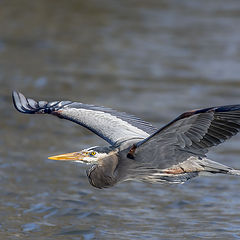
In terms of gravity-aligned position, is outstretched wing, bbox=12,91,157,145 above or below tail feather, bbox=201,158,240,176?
above

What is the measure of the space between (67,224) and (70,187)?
1.15 metres

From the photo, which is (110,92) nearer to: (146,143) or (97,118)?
(97,118)

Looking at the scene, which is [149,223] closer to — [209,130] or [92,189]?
[92,189]

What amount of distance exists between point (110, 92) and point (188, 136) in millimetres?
5994

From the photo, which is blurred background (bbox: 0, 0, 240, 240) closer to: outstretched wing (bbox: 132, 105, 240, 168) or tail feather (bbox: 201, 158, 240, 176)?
tail feather (bbox: 201, 158, 240, 176)

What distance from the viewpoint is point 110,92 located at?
1227cm

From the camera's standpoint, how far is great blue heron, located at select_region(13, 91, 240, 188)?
6.02 metres

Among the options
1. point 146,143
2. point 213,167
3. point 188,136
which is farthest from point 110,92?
point 188,136

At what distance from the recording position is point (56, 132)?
1067cm

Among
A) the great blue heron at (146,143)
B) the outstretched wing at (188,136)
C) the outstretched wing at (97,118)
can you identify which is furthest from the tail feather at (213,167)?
A: the outstretched wing at (97,118)

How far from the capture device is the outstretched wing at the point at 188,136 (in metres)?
5.83

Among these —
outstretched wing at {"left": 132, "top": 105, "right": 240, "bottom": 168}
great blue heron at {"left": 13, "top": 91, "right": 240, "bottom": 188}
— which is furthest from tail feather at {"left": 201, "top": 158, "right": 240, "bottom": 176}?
outstretched wing at {"left": 132, "top": 105, "right": 240, "bottom": 168}

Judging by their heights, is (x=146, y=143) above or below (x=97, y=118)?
below

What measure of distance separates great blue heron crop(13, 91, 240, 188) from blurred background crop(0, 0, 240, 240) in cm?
72
